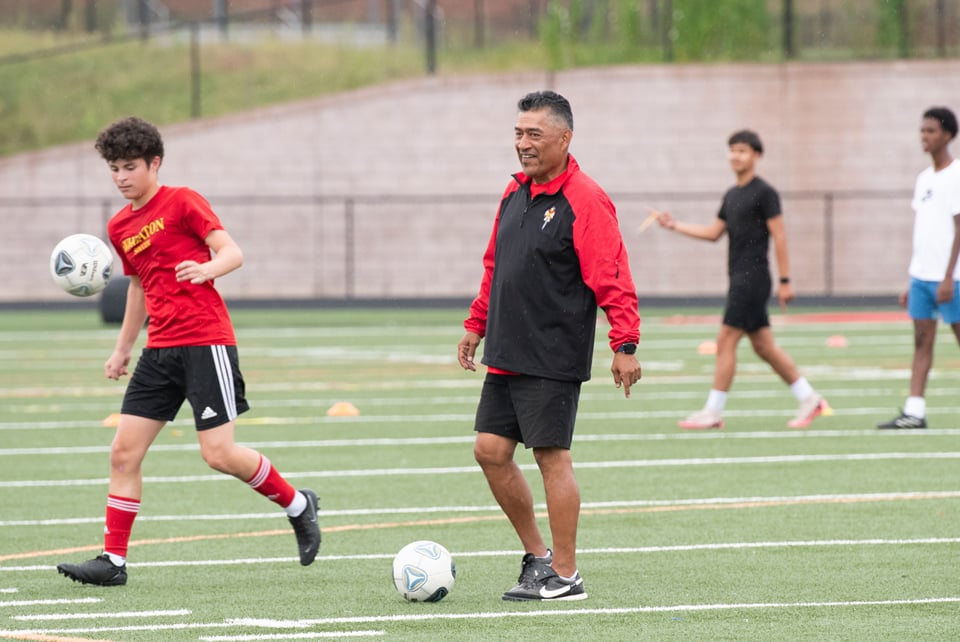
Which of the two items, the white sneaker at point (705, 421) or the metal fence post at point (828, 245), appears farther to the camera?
the metal fence post at point (828, 245)

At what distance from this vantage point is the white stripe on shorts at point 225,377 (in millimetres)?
7574

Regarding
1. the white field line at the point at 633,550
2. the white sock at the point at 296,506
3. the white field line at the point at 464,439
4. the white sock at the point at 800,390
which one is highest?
the white sock at the point at 296,506

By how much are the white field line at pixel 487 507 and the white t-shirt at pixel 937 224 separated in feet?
9.15

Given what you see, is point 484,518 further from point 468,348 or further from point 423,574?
A: point 423,574

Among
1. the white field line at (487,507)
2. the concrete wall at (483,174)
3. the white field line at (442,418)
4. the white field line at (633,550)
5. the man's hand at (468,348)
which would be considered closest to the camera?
the man's hand at (468,348)

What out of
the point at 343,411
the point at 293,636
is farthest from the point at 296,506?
the point at 343,411

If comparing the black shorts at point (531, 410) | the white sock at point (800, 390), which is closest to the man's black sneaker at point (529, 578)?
the black shorts at point (531, 410)

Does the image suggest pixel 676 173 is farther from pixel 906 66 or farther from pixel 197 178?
pixel 197 178

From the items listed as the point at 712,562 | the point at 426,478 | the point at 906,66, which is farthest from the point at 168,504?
the point at 906,66

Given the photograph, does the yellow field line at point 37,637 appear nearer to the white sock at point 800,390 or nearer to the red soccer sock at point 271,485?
the red soccer sock at point 271,485

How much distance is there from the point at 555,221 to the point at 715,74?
26.6m

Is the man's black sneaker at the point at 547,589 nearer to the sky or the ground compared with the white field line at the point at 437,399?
nearer to the sky

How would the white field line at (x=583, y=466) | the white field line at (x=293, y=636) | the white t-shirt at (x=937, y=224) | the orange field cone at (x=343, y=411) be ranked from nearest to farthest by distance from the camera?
the white field line at (x=293, y=636), the white field line at (x=583, y=466), the white t-shirt at (x=937, y=224), the orange field cone at (x=343, y=411)

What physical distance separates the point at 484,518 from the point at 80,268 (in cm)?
253
